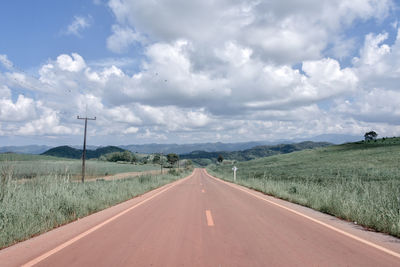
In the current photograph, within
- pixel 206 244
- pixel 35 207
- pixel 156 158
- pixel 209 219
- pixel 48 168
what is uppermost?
pixel 48 168

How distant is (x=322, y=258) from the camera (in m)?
4.81

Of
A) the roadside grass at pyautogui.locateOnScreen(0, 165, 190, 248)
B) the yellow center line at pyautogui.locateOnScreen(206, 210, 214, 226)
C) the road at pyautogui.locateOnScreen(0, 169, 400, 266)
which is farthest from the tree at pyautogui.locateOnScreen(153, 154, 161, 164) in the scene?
the road at pyautogui.locateOnScreen(0, 169, 400, 266)

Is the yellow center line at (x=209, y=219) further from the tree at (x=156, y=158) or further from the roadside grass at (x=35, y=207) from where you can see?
the tree at (x=156, y=158)

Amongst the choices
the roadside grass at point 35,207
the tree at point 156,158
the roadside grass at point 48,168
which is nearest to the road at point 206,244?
the roadside grass at point 35,207

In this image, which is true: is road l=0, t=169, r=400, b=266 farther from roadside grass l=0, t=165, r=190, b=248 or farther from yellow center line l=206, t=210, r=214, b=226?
roadside grass l=0, t=165, r=190, b=248

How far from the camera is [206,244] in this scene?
563cm

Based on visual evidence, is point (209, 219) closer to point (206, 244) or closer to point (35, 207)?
point (206, 244)

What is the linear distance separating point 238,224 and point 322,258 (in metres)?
3.14

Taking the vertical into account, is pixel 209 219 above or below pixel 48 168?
below

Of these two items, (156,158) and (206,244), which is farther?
(156,158)

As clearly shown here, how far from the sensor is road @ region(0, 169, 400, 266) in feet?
15.2

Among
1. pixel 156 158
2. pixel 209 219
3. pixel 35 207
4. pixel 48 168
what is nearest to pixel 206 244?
pixel 209 219

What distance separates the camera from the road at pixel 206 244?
15.2ft

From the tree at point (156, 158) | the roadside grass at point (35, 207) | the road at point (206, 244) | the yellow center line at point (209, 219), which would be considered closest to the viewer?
the road at point (206, 244)
